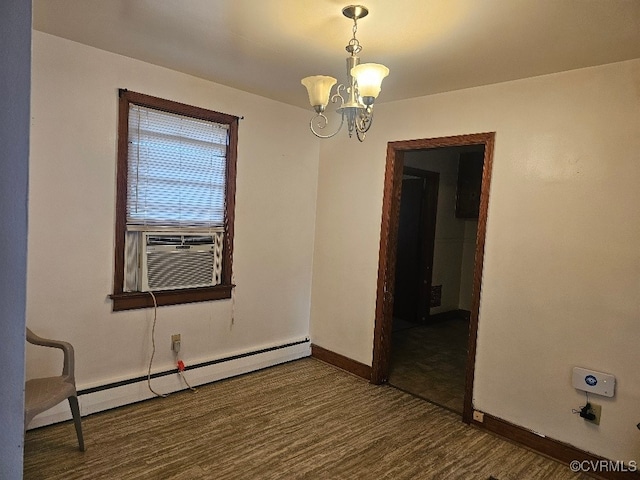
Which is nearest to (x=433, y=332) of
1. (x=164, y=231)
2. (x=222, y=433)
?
(x=222, y=433)

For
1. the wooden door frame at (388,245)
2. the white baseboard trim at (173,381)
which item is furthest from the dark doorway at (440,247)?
the white baseboard trim at (173,381)

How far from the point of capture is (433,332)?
514 centimetres

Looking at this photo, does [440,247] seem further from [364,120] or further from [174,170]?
[364,120]

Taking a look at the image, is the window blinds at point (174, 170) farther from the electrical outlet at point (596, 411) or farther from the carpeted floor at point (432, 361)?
the electrical outlet at point (596, 411)

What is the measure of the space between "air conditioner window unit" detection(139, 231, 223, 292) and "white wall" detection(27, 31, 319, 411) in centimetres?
19

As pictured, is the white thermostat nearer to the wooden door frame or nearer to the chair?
the wooden door frame

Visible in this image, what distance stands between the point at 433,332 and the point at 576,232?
2.95 metres

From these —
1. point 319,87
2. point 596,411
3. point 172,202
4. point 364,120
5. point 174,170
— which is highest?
point 319,87

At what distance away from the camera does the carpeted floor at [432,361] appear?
11.2 ft

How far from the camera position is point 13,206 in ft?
2.22

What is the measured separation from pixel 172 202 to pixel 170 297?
73cm

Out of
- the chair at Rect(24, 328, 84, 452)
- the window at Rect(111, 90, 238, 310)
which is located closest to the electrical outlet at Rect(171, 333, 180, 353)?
the window at Rect(111, 90, 238, 310)

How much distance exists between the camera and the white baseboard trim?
104 inches
